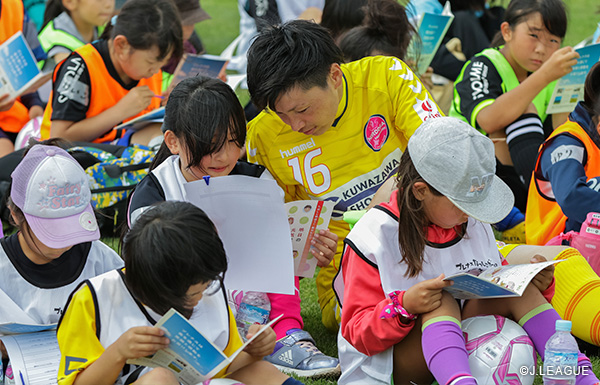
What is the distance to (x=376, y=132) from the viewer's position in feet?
9.95

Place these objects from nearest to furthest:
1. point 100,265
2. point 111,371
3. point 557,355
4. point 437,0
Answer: point 111,371
point 557,355
point 100,265
point 437,0

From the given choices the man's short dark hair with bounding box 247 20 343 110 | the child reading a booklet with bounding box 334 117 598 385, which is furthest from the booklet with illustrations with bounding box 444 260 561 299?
the man's short dark hair with bounding box 247 20 343 110

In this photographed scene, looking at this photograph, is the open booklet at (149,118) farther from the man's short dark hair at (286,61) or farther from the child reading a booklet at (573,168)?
the child reading a booklet at (573,168)

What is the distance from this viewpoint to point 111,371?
75.4 inches

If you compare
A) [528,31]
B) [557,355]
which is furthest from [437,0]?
[557,355]

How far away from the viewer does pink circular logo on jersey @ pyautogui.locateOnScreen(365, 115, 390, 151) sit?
3.02m

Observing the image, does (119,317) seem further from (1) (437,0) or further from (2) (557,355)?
(1) (437,0)

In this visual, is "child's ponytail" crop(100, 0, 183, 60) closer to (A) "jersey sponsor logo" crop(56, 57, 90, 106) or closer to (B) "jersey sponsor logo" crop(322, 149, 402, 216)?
(A) "jersey sponsor logo" crop(56, 57, 90, 106)

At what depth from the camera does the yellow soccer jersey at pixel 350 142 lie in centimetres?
299

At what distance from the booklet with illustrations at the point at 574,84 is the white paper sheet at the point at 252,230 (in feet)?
6.88

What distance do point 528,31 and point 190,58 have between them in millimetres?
1808

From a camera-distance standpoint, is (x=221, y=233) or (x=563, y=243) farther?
(x=563, y=243)

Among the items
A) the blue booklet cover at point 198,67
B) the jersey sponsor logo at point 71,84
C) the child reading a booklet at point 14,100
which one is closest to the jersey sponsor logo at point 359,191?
the blue booklet cover at point 198,67

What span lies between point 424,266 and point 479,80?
2086mm
